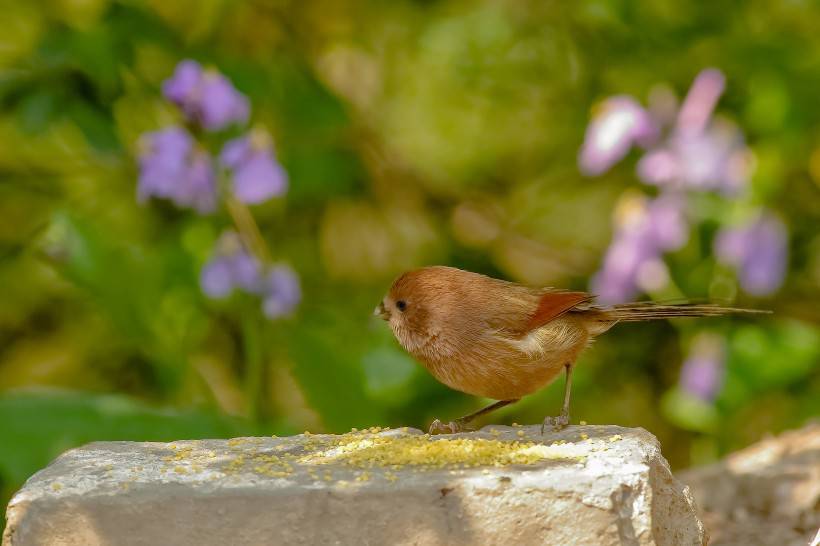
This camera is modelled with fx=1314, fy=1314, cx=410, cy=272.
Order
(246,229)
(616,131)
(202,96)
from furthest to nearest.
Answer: (616,131)
(246,229)
(202,96)

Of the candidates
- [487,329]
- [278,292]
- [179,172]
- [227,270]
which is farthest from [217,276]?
[487,329]

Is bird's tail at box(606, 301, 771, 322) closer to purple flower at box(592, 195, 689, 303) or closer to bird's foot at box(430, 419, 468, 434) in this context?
bird's foot at box(430, 419, 468, 434)

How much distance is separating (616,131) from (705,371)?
3.05 ft

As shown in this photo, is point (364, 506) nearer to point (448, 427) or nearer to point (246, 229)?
point (448, 427)

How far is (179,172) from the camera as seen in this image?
4.37 metres

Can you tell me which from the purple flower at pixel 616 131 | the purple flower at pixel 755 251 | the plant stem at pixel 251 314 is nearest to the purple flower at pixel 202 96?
the plant stem at pixel 251 314

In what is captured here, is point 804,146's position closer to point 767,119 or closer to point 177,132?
point 767,119

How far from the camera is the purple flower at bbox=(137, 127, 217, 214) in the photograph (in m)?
4.39

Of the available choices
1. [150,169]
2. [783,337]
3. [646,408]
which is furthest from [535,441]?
[646,408]

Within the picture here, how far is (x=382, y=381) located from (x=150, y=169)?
48.3 inches

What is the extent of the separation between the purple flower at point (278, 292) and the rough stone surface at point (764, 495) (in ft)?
4.75

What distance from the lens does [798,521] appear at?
3.77 m

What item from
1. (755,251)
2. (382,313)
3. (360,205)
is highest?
(360,205)

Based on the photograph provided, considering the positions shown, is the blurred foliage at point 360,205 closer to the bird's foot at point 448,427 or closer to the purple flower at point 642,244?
the purple flower at point 642,244
